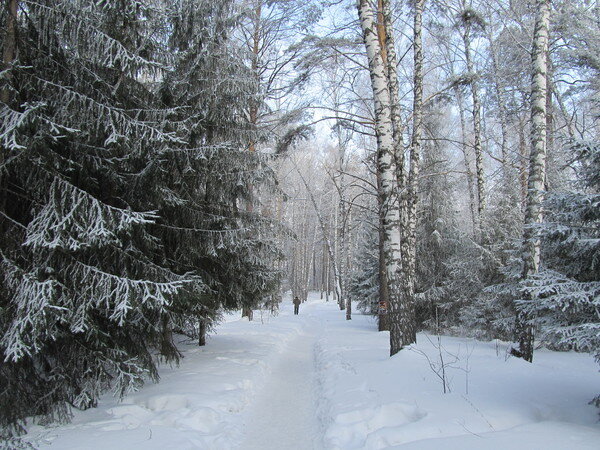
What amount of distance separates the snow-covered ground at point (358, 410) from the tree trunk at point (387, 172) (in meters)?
0.97

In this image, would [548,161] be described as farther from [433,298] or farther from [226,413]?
[226,413]

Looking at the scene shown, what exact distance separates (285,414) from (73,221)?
3.98m

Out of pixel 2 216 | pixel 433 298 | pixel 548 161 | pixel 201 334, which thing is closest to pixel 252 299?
pixel 201 334

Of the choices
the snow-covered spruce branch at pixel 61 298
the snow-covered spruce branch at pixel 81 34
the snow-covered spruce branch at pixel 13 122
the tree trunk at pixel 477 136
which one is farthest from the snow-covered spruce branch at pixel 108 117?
the tree trunk at pixel 477 136

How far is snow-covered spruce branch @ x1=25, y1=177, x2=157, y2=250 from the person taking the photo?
411 cm

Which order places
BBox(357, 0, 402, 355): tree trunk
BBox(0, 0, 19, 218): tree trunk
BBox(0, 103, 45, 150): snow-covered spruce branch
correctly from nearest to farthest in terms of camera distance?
1. BBox(0, 103, 45, 150): snow-covered spruce branch
2. BBox(0, 0, 19, 218): tree trunk
3. BBox(357, 0, 402, 355): tree trunk

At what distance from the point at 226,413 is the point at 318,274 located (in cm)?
6081

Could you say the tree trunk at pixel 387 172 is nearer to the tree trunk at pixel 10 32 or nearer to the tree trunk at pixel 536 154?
the tree trunk at pixel 536 154

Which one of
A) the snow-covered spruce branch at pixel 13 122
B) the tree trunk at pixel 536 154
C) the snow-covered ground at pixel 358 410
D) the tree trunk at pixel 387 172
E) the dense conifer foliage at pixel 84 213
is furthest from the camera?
the tree trunk at pixel 387 172

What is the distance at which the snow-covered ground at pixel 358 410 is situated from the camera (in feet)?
12.5

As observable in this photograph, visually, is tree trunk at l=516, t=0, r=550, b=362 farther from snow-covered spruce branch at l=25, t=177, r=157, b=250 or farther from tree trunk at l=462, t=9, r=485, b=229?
snow-covered spruce branch at l=25, t=177, r=157, b=250

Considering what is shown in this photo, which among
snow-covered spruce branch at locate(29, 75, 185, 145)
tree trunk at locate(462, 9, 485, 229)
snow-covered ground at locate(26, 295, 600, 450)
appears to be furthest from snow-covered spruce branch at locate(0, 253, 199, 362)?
tree trunk at locate(462, 9, 485, 229)

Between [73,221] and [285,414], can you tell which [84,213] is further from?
[285,414]

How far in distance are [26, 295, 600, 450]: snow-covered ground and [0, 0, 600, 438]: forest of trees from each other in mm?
568
